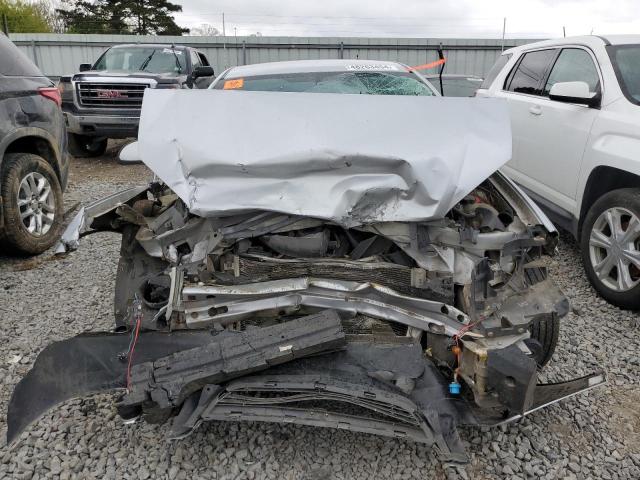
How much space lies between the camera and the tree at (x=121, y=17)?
90.1 feet

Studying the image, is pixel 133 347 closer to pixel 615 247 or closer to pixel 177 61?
pixel 615 247

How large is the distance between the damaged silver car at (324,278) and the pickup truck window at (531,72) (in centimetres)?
262

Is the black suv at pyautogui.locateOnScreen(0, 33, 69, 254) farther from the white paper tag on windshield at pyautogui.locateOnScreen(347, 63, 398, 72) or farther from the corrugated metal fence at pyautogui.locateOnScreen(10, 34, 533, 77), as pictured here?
the corrugated metal fence at pyautogui.locateOnScreen(10, 34, 533, 77)

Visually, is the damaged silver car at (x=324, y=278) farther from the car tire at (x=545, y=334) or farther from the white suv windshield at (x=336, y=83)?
the white suv windshield at (x=336, y=83)

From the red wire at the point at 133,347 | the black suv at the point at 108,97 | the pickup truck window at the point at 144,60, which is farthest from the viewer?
the pickup truck window at the point at 144,60

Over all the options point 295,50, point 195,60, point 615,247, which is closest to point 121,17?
point 295,50

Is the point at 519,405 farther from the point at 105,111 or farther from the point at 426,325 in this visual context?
the point at 105,111

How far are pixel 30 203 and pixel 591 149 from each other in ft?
15.5

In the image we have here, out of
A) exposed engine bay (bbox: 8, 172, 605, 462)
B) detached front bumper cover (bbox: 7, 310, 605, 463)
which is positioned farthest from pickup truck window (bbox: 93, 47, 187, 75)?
detached front bumper cover (bbox: 7, 310, 605, 463)

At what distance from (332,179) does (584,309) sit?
2365mm

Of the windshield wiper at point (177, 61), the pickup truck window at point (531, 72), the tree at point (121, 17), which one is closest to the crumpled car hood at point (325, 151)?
the pickup truck window at point (531, 72)

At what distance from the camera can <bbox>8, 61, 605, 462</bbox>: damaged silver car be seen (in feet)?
6.88

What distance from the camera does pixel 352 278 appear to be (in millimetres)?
2404

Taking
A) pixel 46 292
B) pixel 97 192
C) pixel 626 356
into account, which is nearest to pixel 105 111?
pixel 97 192
